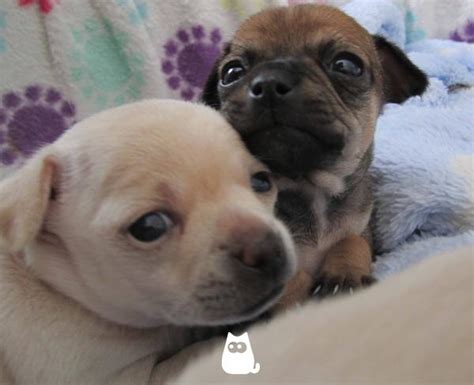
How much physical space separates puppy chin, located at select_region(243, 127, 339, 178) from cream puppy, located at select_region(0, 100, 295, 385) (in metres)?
0.09

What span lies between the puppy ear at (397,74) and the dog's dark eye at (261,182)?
2.73ft

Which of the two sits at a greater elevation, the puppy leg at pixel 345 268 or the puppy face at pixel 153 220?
the puppy face at pixel 153 220

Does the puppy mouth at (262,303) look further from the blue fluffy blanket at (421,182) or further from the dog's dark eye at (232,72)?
the dog's dark eye at (232,72)

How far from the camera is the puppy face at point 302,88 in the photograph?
1.46 meters

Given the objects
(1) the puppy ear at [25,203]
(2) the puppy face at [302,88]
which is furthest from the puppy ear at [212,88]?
(1) the puppy ear at [25,203]

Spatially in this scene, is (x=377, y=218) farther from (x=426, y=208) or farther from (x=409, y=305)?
(x=409, y=305)

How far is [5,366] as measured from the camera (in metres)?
1.37

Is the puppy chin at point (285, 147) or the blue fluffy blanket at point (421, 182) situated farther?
the blue fluffy blanket at point (421, 182)

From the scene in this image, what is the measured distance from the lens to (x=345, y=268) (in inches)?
63.1

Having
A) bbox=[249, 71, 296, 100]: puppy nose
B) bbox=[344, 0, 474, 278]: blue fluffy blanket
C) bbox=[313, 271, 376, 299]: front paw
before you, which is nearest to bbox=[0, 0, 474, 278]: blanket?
bbox=[344, 0, 474, 278]: blue fluffy blanket

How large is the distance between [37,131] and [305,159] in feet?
3.87

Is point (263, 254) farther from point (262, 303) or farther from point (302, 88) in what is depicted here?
point (302, 88)

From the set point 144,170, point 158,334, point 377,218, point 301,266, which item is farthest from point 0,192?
point 377,218

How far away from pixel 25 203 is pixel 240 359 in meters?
0.74
